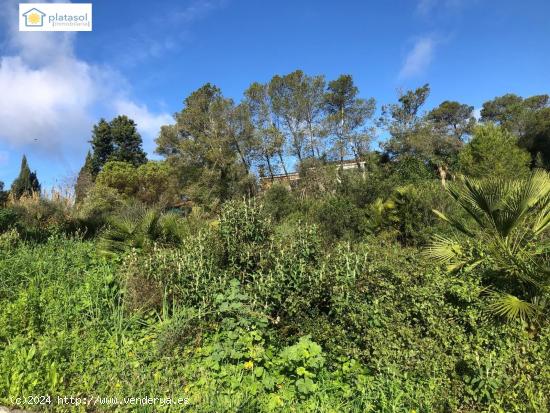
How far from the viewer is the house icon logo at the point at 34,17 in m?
6.75

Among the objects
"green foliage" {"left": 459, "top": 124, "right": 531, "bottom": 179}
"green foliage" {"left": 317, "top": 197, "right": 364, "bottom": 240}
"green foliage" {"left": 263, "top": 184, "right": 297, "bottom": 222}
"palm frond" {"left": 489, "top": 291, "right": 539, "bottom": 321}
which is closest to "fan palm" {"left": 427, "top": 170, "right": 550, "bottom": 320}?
"palm frond" {"left": 489, "top": 291, "right": 539, "bottom": 321}

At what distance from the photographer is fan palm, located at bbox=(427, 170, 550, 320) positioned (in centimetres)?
367

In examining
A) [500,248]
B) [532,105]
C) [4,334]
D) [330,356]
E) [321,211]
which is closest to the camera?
[330,356]

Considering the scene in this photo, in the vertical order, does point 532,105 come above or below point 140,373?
above

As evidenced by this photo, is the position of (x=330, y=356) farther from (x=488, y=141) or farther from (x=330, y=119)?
→ (x=330, y=119)

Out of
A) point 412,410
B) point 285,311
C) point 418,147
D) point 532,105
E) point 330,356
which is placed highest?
point 532,105

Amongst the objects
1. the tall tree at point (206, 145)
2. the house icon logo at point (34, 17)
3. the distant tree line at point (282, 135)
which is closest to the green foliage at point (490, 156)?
the distant tree line at point (282, 135)

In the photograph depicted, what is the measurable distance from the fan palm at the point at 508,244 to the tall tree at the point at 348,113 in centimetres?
2218

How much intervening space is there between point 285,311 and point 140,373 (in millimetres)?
1396

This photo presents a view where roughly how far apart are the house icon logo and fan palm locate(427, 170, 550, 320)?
7.42 metres

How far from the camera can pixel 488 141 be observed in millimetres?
16688

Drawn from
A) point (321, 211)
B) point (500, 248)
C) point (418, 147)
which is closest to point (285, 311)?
point (500, 248)

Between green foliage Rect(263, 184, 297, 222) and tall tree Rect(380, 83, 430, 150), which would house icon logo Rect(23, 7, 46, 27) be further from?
tall tree Rect(380, 83, 430, 150)

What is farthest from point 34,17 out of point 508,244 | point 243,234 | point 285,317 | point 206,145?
point 206,145
